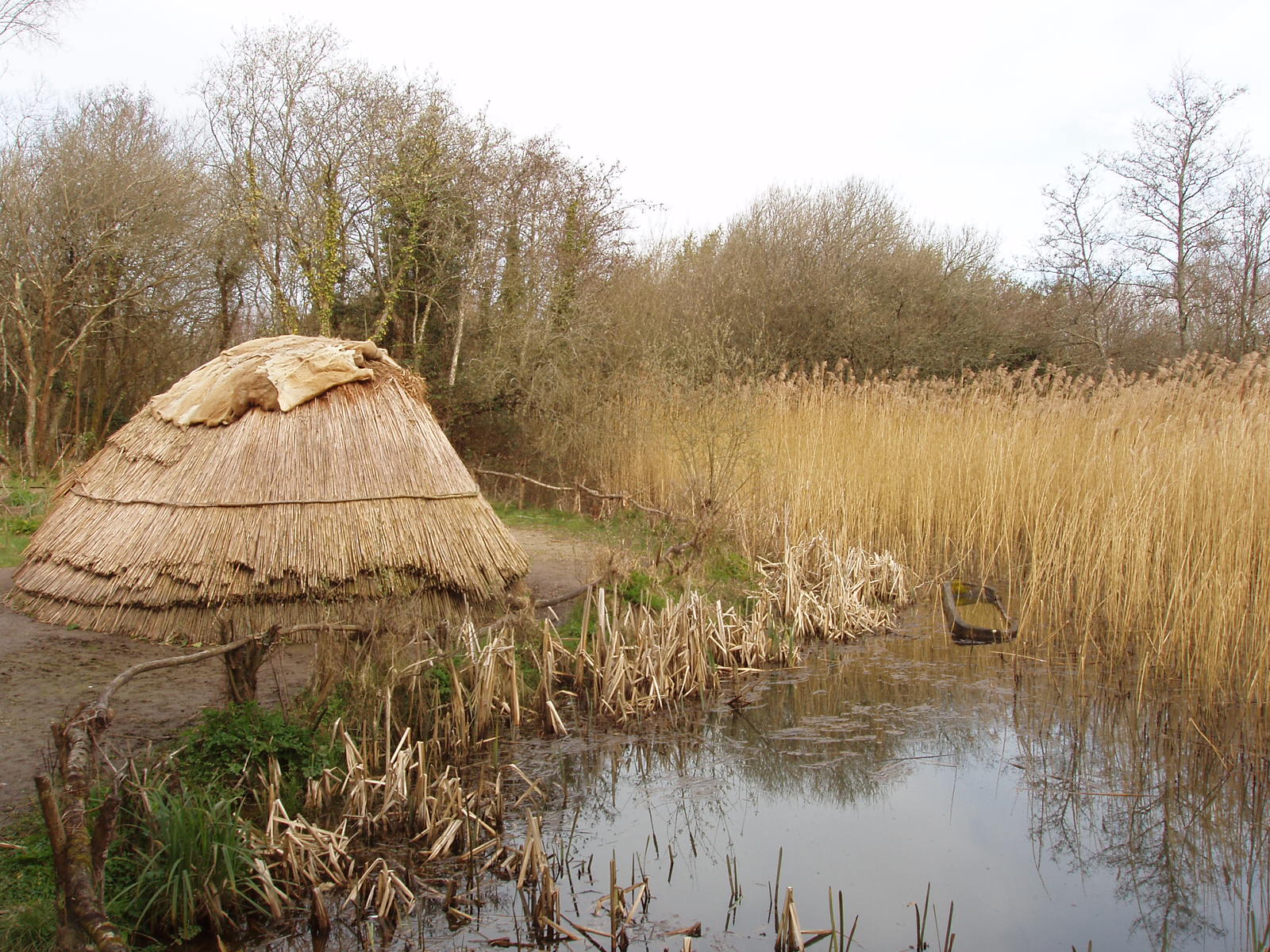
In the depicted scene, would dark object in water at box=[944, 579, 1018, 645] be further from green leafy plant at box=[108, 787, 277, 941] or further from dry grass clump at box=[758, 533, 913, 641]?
green leafy plant at box=[108, 787, 277, 941]

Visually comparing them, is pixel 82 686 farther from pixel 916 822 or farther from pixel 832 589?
pixel 832 589

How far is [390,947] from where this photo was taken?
3.35 m

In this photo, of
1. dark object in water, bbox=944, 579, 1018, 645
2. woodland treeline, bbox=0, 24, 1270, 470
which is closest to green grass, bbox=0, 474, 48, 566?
woodland treeline, bbox=0, 24, 1270, 470

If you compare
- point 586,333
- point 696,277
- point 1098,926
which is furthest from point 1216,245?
point 1098,926

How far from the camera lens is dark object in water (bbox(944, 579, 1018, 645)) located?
23.8 ft

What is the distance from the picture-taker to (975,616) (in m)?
7.82

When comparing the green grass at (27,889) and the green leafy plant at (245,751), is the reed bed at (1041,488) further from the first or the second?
the green grass at (27,889)

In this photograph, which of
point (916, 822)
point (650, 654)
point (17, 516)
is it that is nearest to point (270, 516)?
point (650, 654)

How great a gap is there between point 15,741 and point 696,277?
15997 mm

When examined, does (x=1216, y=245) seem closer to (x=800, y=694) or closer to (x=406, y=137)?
(x=406, y=137)

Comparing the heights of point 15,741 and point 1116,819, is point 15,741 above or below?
Answer: above

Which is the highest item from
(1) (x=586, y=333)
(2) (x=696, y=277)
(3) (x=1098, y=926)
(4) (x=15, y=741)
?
(2) (x=696, y=277)

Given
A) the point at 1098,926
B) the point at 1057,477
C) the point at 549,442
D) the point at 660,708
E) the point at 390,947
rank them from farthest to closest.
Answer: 1. the point at 549,442
2. the point at 1057,477
3. the point at 660,708
4. the point at 1098,926
5. the point at 390,947

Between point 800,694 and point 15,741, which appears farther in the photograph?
point 800,694
